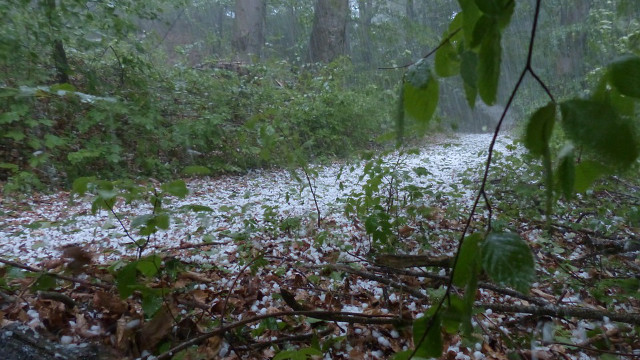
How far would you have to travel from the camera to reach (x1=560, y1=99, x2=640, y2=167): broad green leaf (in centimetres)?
35

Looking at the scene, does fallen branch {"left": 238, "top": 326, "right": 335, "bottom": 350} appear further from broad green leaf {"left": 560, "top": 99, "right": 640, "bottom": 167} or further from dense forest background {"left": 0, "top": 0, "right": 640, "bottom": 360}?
broad green leaf {"left": 560, "top": 99, "right": 640, "bottom": 167}

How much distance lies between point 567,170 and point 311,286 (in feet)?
4.25

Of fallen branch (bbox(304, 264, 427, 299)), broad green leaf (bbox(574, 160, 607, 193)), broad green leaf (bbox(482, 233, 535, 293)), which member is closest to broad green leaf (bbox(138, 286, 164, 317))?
fallen branch (bbox(304, 264, 427, 299))

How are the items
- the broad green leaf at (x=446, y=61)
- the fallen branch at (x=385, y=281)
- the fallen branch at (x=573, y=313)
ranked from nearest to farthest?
the broad green leaf at (x=446, y=61) < the fallen branch at (x=573, y=313) < the fallen branch at (x=385, y=281)

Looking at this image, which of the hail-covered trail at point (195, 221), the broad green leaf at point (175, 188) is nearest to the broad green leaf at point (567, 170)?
the broad green leaf at point (175, 188)

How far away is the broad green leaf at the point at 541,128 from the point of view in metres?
0.40

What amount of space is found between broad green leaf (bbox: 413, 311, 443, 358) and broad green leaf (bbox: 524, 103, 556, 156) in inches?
10.5

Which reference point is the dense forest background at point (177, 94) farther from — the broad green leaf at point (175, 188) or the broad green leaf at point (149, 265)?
the broad green leaf at point (149, 265)

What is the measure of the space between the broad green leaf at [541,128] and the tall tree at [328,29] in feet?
25.9

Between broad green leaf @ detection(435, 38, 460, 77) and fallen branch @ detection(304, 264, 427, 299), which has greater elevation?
broad green leaf @ detection(435, 38, 460, 77)

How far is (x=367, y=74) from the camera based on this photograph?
8602 mm

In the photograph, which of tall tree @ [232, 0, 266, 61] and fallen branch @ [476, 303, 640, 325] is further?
tall tree @ [232, 0, 266, 61]

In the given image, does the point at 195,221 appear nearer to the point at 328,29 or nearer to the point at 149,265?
the point at 149,265

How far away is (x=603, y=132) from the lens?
0.35 m
